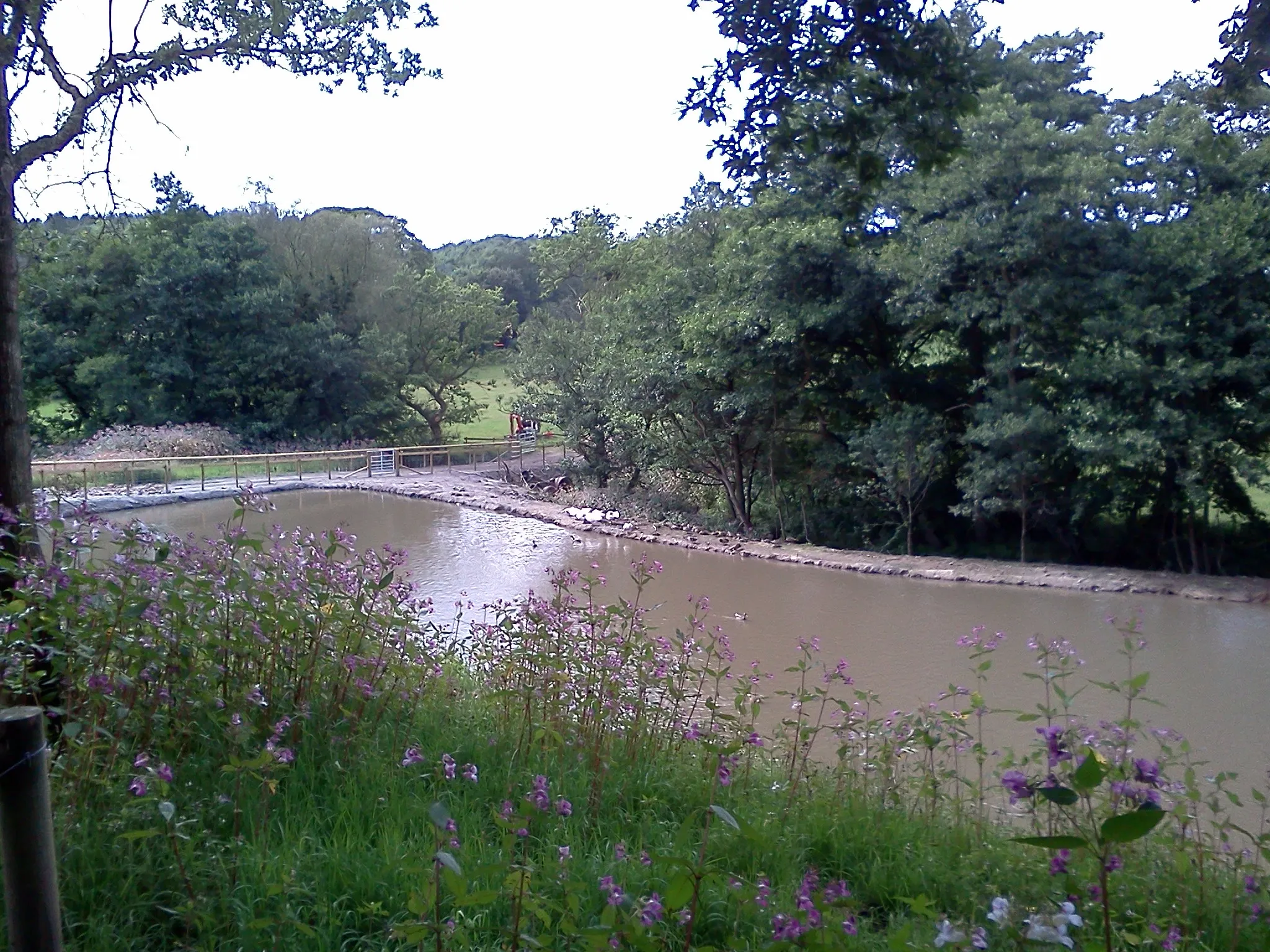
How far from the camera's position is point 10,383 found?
310 centimetres

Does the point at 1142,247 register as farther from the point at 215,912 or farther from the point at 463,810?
the point at 215,912

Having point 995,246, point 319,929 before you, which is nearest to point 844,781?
point 319,929

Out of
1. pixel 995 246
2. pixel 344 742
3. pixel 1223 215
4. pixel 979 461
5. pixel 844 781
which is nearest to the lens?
pixel 344 742

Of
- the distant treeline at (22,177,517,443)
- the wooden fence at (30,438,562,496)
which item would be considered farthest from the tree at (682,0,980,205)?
the distant treeline at (22,177,517,443)

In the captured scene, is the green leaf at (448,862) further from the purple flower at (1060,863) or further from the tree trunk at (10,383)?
the tree trunk at (10,383)

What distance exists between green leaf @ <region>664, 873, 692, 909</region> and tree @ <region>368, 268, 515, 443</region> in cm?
2871

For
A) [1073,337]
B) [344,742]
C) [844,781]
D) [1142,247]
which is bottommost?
[844,781]

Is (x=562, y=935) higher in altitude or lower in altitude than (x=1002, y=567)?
higher

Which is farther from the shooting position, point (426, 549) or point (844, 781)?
point (426, 549)

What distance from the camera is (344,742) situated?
299 centimetres

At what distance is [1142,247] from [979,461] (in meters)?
3.17

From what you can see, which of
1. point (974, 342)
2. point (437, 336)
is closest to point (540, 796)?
point (974, 342)

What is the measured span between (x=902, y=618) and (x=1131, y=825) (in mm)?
9097

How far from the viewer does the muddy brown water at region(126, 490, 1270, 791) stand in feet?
21.8
